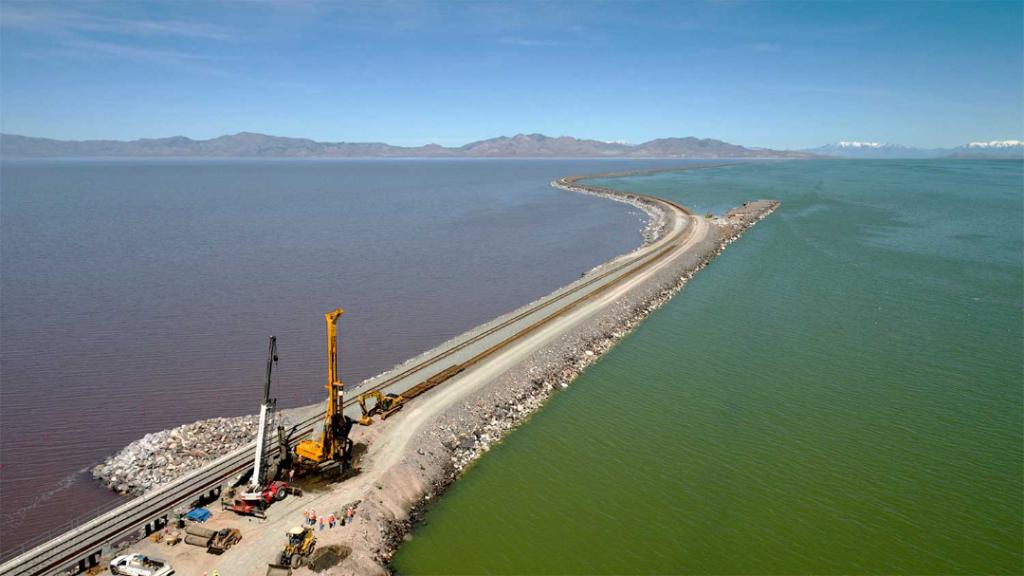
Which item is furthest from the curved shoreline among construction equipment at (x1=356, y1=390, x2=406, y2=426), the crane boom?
the crane boom

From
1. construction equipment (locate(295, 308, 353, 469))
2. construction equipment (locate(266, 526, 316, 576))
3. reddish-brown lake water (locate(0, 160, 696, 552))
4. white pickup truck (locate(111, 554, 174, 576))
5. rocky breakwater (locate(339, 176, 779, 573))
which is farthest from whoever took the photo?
reddish-brown lake water (locate(0, 160, 696, 552))

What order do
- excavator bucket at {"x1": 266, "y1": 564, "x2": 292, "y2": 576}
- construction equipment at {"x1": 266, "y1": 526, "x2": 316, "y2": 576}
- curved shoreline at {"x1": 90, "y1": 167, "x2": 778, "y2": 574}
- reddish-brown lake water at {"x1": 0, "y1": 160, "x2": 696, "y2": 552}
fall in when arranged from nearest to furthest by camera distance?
excavator bucket at {"x1": 266, "y1": 564, "x2": 292, "y2": 576}, construction equipment at {"x1": 266, "y1": 526, "x2": 316, "y2": 576}, curved shoreline at {"x1": 90, "y1": 167, "x2": 778, "y2": 574}, reddish-brown lake water at {"x1": 0, "y1": 160, "x2": 696, "y2": 552}

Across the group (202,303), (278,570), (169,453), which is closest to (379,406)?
(169,453)

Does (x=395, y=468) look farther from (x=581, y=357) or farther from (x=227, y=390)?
(x=581, y=357)

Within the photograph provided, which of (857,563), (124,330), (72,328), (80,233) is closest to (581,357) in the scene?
(857,563)

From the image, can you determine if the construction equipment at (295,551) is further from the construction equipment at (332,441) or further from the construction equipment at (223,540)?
the construction equipment at (332,441)

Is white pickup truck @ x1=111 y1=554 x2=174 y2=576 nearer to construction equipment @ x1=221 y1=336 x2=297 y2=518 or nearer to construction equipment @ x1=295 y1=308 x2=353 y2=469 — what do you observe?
construction equipment @ x1=221 y1=336 x2=297 y2=518

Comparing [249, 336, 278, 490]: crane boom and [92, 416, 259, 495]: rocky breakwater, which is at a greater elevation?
[249, 336, 278, 490]: crane boom

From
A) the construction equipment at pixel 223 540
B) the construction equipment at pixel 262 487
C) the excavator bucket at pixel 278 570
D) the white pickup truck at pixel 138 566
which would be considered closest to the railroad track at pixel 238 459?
the construction equipment at pixel 262 487
